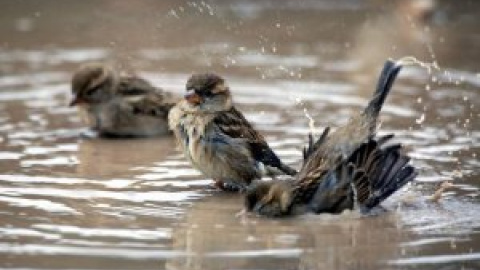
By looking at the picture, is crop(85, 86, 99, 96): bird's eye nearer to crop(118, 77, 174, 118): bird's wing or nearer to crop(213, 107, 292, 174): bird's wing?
crop(118, 77, 174, 118): bird's wing

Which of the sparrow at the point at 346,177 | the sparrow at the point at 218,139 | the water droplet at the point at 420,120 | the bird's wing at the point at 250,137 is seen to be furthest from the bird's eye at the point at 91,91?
the sparrow at the point at 346,177

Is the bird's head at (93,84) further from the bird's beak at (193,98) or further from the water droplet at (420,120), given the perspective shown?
the water droplet at (420,120)

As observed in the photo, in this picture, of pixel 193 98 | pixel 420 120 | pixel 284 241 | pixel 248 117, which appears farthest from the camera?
pixel 248 117

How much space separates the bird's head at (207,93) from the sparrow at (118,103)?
183cm

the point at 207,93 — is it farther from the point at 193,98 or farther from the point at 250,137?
the point at 250,137

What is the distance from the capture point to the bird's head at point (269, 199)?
6434mm

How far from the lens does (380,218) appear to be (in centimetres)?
650

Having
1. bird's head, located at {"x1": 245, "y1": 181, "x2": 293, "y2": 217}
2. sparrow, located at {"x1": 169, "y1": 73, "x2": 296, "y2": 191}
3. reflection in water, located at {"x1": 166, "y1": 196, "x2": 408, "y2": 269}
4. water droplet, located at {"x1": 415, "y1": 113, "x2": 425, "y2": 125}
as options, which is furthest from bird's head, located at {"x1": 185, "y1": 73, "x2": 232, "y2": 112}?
water droplet, located at {"x1": 415, "y1": 113, "x2": 425, "y2": 125}

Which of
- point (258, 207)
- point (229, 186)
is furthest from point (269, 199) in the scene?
point (229, 186)

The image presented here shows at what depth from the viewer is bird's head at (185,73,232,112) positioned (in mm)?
7258

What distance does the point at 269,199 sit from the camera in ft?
21.2

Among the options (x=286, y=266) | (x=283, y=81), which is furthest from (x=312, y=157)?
(x=283, y=81)

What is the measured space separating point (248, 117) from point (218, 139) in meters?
2.18

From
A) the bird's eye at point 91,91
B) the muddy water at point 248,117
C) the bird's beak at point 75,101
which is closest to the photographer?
the muddy water at point 248,117
